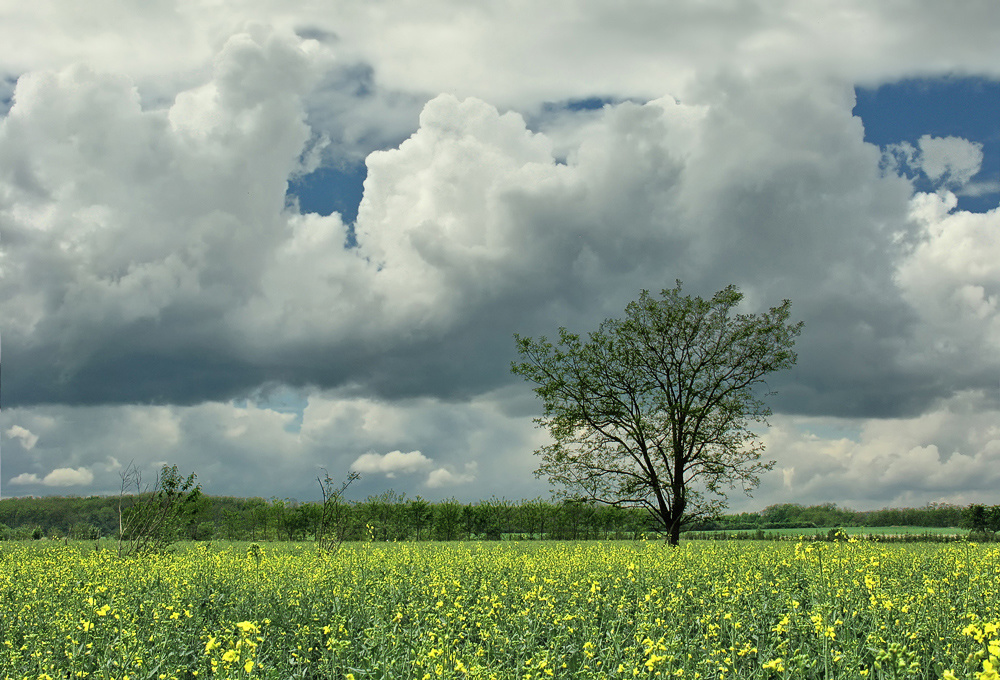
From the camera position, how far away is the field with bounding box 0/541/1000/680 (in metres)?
6.18

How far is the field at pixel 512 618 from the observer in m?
6.18

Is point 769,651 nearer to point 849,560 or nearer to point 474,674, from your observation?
point 474,674

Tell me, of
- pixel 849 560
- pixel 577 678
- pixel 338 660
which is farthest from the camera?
pixel 849 560

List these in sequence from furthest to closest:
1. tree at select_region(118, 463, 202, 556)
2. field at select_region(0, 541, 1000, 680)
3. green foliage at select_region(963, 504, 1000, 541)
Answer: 1. green foliage at select_region(963, 504, 1000, 541)
2. tree at select_region(118, 463, 202, 556)
3. field at select_region(0, 541, 1000, 680)

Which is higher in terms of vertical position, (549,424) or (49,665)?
(549,424)

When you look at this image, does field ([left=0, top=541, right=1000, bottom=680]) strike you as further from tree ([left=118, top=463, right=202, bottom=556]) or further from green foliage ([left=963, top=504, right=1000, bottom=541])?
green foliage ([left=963, top=504, right=1000, bottom=541])

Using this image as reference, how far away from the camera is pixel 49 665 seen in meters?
6.70

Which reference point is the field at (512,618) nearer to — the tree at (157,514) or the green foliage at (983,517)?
the tree at (157,514)

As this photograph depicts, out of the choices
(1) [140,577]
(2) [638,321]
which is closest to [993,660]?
(1) [140,577]

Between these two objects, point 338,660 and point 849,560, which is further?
point 849,560

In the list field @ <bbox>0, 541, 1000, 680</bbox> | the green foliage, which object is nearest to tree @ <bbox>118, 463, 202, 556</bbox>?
field @ <bbox>0, 541, 1000, 680</bbox>

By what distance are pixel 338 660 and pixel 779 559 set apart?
28.9 feet

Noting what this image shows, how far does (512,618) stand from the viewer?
7805mm

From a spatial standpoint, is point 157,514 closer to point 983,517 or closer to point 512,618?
point 512,618
